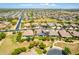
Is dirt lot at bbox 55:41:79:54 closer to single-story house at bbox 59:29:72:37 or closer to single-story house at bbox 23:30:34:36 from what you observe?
single-story house at bbox 59:29:72:37

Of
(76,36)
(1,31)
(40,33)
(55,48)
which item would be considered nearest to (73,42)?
(76,36)

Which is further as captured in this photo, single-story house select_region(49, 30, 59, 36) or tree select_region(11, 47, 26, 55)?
single-story house select_region(49, 30, 59, 36)

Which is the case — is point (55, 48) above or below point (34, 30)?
below

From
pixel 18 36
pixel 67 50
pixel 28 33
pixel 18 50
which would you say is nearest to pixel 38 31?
pixel 28 33

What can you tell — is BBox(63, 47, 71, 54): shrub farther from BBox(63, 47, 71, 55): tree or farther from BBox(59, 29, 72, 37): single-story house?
BBox(59, 29, 72, 37): single-story house

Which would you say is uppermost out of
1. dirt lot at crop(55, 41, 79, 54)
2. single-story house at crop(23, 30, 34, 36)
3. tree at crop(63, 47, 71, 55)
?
single-story house at crop(23, 30, 34, 36)

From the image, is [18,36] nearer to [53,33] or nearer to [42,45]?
[42,45]

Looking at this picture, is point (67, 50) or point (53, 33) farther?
point (53, 33)

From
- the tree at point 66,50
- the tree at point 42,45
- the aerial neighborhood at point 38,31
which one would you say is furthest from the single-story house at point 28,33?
the tree at point 66,50

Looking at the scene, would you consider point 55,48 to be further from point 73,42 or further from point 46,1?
point 46,1

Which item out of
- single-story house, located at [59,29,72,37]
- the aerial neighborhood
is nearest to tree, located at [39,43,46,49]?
the aerial neighborhood

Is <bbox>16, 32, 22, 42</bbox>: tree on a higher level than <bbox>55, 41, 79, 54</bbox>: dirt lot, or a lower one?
higher
